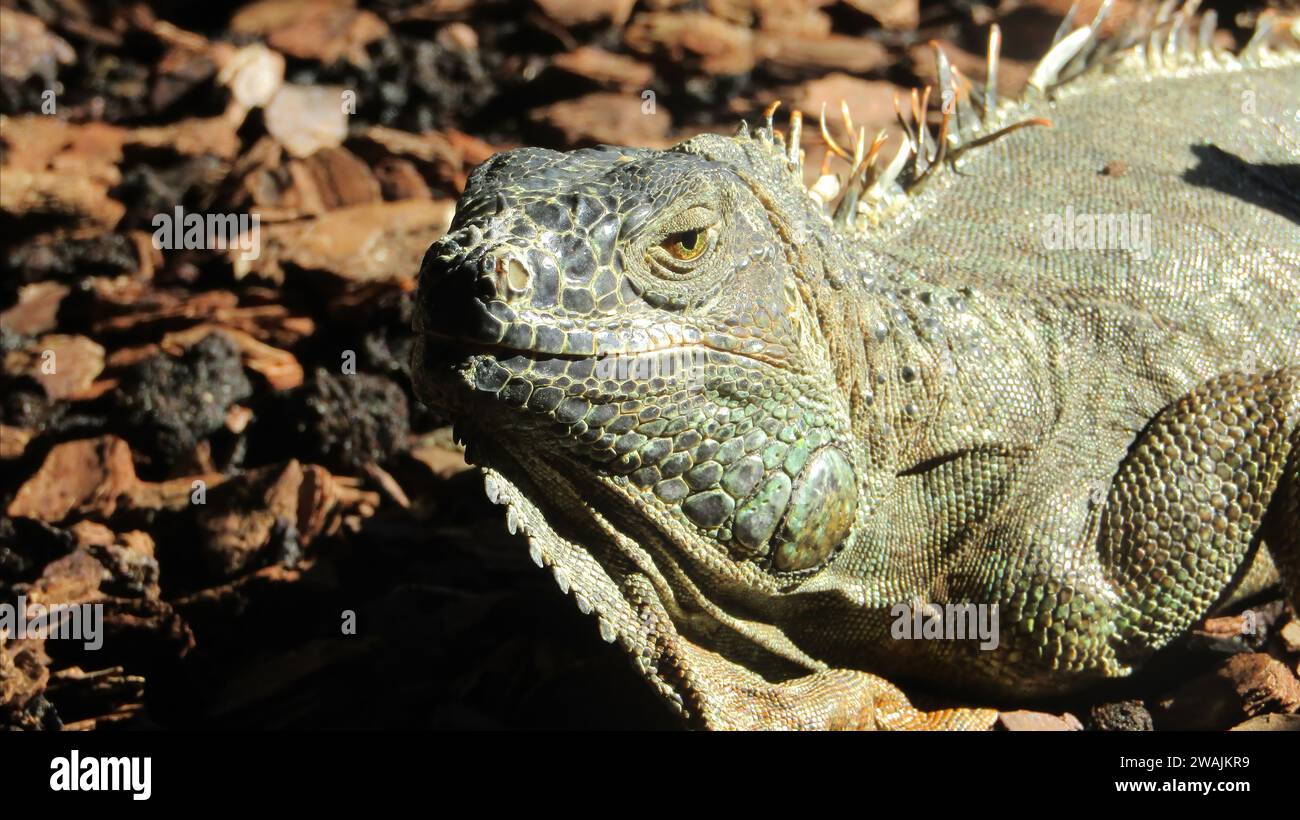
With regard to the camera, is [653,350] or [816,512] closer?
[653,350]

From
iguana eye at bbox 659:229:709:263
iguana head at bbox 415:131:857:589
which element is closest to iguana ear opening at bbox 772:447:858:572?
iguana head at bbox 415:131:857:589

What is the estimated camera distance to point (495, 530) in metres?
5.53

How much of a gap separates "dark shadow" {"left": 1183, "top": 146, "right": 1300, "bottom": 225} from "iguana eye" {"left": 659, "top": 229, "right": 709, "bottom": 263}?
2.40 metres

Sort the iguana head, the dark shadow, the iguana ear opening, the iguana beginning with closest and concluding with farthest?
the iguana head, the iguana, the iguana ear opening, the dark shadow

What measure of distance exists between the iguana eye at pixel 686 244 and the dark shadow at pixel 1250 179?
2.40 meters

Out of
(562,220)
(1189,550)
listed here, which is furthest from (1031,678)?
(562,220)

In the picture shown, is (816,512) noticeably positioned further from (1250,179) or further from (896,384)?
(1250,179)

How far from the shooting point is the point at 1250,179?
4.94m

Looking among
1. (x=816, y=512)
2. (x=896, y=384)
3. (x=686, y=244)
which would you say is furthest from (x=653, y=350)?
(x=896, y=384)

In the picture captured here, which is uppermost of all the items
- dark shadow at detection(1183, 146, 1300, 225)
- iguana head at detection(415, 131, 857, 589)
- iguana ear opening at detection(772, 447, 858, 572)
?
dark shadow at detection(1183, 146, 1300, 225)

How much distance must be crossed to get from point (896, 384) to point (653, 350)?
3.17 ft

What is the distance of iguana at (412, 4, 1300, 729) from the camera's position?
3.29 m

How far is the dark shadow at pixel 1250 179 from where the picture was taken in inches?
191

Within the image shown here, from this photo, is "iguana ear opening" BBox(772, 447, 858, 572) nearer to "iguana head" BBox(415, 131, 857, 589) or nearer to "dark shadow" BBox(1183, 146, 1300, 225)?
"iguana head" BBox(415, 131, 857, 589)
